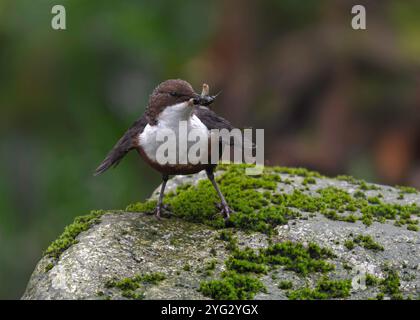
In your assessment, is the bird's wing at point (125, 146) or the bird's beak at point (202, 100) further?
the bird's wing at point (125, 146)

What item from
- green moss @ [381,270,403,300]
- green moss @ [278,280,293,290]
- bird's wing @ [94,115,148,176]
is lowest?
green moss @ [381,270,403,300]

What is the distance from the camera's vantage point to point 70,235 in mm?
5062

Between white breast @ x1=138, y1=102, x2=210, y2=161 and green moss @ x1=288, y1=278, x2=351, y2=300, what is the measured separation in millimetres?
1379

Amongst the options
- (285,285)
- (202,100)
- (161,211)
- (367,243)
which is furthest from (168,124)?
(367,243)

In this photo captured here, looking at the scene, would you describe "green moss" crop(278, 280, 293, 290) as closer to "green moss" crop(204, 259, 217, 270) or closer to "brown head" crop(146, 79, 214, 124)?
Result: "green moss" crop(204, 259, 217, 270)

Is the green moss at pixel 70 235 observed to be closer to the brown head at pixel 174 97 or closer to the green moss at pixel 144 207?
the green moss at pixel 144 207

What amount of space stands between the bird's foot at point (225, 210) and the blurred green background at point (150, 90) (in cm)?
327

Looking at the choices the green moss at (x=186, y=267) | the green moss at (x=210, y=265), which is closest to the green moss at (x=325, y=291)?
the green moss at (x=210, y=265)

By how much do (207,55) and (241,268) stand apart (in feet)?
18.8

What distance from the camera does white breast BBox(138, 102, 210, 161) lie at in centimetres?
527

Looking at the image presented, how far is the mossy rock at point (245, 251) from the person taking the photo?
442 centimetres

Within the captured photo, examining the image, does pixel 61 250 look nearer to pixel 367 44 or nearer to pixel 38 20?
pixel 38 20

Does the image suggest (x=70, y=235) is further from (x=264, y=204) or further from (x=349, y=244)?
(x=349, y=244)

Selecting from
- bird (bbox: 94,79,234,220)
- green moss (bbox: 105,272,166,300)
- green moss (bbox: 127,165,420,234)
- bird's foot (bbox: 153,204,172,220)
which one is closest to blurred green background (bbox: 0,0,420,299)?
green moss (bbox: 127,165,420,234)
